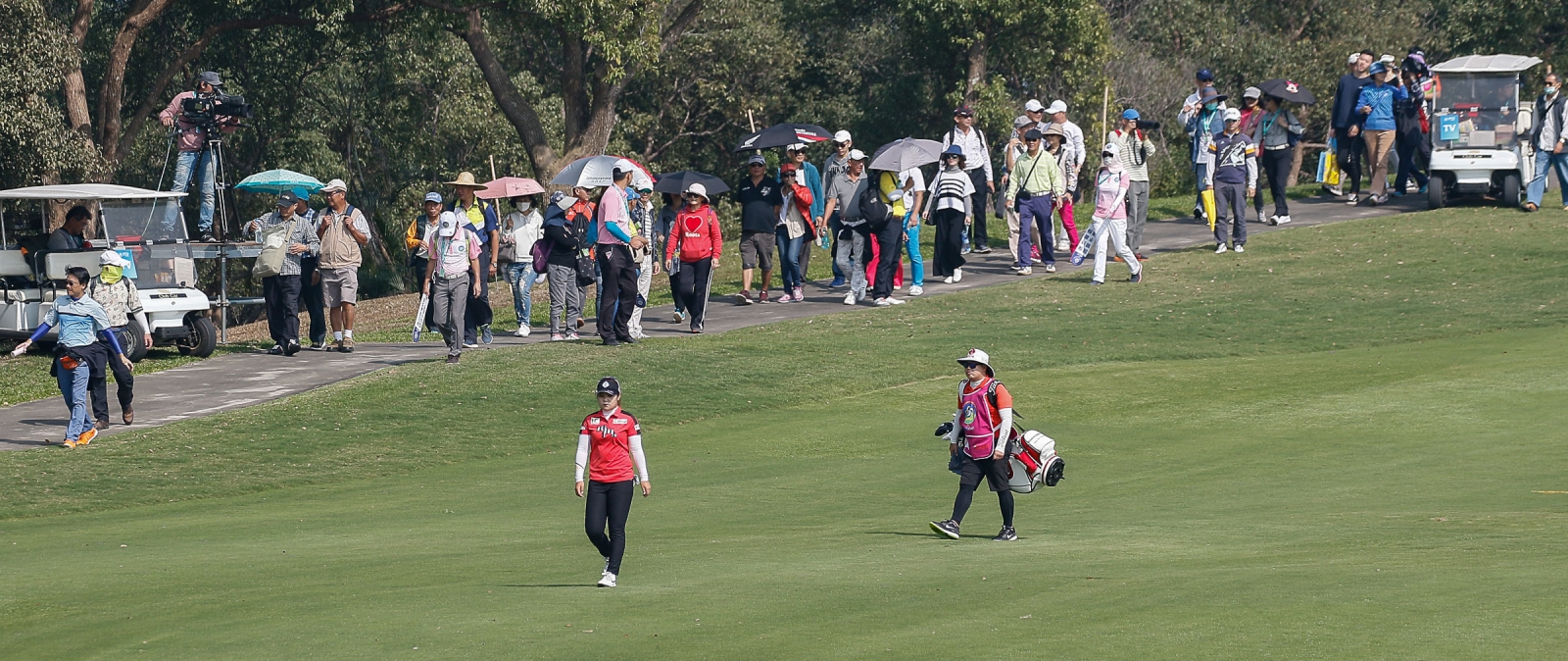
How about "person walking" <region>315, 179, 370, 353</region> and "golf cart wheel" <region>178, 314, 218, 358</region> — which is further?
"golf cart wheel" <region>178, 314, 218, 358</region>

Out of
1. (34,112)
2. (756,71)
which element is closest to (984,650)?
Result: (34,112)

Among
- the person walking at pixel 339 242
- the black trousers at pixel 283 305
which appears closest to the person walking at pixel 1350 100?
the person walking at pixel 339 242

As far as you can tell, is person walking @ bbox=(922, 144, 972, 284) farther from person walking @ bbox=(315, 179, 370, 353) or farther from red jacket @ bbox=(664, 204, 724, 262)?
person walking @ bbox=(315, 179, 370, 353)

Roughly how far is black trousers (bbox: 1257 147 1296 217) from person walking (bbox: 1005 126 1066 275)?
14.6 ft

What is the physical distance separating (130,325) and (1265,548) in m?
16.5

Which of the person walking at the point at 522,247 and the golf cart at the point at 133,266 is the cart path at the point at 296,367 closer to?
the person walking at the point at 522,247

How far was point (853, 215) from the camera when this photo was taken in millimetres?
24578

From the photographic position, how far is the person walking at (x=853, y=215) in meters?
24.6

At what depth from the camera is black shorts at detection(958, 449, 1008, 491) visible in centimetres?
1230

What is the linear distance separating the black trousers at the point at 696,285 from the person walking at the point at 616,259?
44.8 inches

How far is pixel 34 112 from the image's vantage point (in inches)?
1080

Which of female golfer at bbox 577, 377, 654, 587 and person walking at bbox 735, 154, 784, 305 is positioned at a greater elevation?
person walking at bbox 735, 154, 784, 305

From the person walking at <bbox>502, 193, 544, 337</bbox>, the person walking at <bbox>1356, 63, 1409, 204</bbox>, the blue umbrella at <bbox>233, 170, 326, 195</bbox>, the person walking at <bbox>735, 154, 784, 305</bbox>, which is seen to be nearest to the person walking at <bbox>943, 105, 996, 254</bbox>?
the person walking at <bbox>735, 154, 784, 305</bbox>

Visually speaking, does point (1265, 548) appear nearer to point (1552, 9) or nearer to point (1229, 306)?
point (1229, 306)
